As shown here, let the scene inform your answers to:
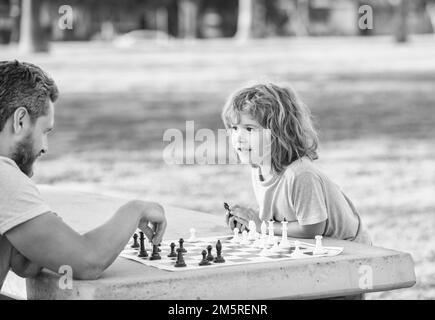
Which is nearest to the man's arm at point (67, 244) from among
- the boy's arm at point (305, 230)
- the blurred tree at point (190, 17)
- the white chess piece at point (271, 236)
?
the white chess piece at point (271, 236)

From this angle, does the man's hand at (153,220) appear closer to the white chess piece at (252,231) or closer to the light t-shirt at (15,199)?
the light t-shirt at (15,199)

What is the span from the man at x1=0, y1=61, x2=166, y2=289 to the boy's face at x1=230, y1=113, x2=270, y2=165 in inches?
37.1

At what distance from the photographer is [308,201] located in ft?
13.8

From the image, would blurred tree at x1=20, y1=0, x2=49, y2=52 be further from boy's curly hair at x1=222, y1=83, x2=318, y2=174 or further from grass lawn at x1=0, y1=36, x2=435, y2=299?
boy's curly hair at x1=222, y1=83, x2=318, y2=174

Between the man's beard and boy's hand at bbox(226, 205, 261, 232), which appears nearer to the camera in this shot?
the man's beard

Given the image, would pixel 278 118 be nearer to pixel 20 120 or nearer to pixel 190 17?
pixel 20 120

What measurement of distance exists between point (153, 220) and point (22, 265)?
0.48 metres

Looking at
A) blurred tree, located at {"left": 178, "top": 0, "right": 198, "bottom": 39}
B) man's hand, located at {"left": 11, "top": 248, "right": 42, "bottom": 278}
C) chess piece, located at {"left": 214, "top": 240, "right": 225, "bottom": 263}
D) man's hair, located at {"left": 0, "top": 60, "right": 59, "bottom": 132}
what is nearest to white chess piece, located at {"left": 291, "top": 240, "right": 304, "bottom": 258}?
chess piece, located at {"left": 214, "top": 240, "right": 225, "bottom": 263}

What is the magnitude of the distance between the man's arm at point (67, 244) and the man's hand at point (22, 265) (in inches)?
3.5

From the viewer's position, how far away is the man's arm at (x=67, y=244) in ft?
10.6

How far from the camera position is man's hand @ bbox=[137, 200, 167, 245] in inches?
139

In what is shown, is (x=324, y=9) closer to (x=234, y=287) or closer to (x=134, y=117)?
(x=134, y=117)

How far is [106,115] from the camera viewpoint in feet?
57.7

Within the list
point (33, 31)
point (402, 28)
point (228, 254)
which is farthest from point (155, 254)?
point (402, 28)
